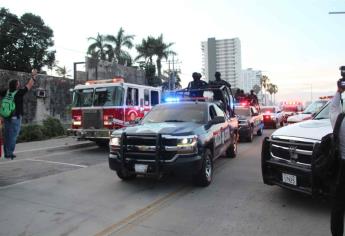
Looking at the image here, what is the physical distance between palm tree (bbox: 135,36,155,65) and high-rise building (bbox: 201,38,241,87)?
916 inches

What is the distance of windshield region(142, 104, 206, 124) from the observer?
357 inches

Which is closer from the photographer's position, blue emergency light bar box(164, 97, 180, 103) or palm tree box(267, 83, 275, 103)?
blue emergency light bar box(164, 97, 180, 103)

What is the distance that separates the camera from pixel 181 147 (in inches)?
297

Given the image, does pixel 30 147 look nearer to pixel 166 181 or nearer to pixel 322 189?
pixel 166 181

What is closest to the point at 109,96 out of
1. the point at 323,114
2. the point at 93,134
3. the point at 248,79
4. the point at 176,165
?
the point at 93,134

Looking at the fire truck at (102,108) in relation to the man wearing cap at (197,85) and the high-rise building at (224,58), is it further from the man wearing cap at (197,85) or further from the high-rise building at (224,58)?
the high-rise building at (224,58)

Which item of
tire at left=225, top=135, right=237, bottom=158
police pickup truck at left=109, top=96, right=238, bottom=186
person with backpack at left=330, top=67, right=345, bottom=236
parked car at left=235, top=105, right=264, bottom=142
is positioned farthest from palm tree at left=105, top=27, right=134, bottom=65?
person with backpack at left=330, top=67, right=345, bottom=236

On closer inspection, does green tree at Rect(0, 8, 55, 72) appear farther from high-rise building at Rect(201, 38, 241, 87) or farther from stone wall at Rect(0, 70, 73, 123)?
high-rise building at Rect(201, 38, 241, 87)

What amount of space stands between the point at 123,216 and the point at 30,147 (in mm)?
9563

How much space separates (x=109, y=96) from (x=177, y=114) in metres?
5.26

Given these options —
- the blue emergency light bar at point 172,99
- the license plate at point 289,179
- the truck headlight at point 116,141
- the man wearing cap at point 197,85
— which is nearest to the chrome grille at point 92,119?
the blue emergency light bar at point 172,99

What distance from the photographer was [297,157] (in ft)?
20.0

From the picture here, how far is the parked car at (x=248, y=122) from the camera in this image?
16594mm

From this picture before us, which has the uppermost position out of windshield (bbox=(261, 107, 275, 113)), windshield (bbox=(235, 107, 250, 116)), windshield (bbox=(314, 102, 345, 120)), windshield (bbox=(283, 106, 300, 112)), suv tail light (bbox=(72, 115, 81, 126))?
windshield (bbox=(283, 106, 300, 112))
